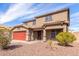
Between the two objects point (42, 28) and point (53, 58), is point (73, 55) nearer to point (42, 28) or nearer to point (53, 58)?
point (53, 58)

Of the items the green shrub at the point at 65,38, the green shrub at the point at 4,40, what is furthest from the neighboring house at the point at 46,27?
the green shrub at the point at 4,40

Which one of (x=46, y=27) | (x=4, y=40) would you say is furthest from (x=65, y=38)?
(x=4, y=40)

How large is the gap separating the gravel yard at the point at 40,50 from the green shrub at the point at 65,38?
0.32 meters

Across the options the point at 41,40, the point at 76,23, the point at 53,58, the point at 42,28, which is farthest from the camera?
the point at 42,28

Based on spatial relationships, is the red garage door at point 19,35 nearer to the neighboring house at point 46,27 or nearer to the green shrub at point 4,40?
the neighboring house at point 46,27

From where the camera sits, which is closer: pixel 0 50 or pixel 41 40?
pixel 0 50

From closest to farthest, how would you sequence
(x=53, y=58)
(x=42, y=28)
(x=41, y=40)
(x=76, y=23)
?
(x=53, y=58)
(x=76, y=23)
(x=41, y=40)
(x=42, y=28)

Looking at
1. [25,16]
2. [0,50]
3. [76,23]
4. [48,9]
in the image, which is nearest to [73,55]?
[76,23]

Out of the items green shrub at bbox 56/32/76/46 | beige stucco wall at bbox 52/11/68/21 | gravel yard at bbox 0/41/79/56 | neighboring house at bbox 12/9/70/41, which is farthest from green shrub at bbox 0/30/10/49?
beige stucco wall at bbox 52/11/68/21

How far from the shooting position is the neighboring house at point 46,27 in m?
9.27

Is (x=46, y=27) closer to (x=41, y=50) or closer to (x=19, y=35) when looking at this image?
(x=19, y=35)

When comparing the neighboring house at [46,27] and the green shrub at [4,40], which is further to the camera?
the neighboring house at [46,27]

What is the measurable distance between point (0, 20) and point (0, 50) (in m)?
1.71

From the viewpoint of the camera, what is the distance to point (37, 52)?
827 cm
